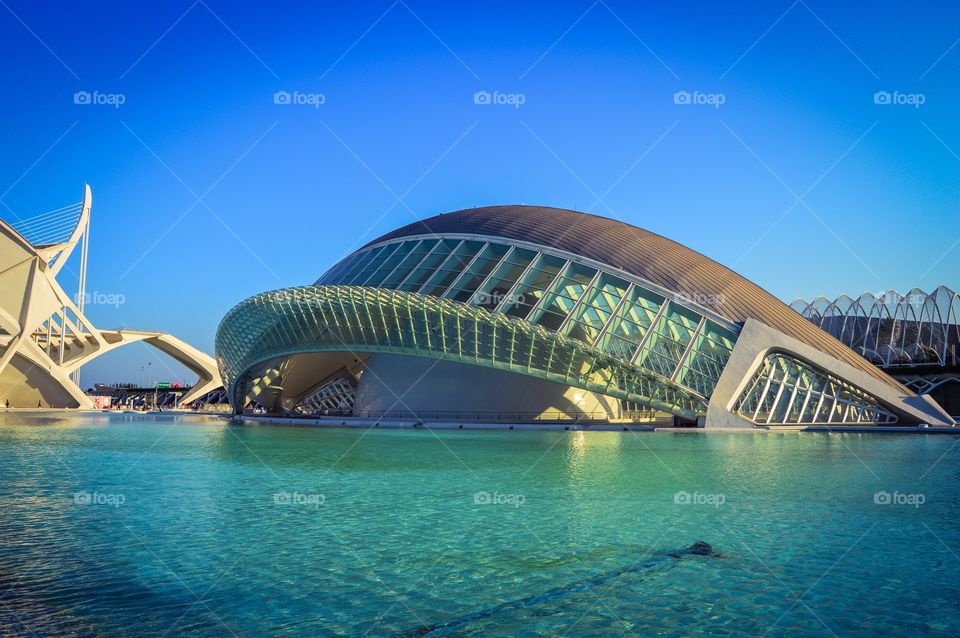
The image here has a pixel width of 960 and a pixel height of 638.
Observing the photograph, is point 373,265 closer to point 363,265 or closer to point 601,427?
point 363,265

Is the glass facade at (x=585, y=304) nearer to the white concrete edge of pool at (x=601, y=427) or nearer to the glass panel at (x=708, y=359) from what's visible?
the glass panel at (x=708, y=359)

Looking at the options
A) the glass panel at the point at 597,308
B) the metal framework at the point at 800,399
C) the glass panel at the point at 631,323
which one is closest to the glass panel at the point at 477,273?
the glass panel at the point at 597,308

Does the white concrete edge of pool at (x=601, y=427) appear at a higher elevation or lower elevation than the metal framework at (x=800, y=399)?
lower

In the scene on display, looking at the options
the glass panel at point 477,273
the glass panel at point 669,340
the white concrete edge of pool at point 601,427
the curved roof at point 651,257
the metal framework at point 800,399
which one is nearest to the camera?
the white concrete edge of pool at point 601,427

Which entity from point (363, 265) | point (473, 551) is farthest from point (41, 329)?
point (473, 551)

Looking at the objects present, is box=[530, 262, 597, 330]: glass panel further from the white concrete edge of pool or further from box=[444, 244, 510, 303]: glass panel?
the white concrete edge of pool

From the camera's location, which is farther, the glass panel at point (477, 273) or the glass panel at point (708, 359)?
the glass panel at point (477, 273)

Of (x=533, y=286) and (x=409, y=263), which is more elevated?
(x=409, y=263)
